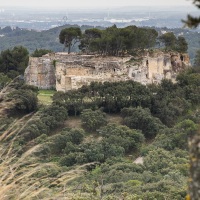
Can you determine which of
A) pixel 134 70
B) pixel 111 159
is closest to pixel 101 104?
pixel 134 70

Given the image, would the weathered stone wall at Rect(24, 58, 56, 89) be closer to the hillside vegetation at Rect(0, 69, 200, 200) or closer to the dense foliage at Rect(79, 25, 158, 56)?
the hillside vegetation at Rect(0, 69, 200, 200)

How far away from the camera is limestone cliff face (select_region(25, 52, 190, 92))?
28.2 m

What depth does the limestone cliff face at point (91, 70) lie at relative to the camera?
28.2 metres

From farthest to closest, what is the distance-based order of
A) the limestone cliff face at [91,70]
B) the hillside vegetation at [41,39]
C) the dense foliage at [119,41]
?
1. the hillside vegetation at [41,39]
2. the dense foliage at [119,41]
3. the limestone cliff face at [91,70]

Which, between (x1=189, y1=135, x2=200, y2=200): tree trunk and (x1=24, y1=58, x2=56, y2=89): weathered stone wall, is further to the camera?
(x1=24, y1=58, x2=56, y2=89): weathered stone wall

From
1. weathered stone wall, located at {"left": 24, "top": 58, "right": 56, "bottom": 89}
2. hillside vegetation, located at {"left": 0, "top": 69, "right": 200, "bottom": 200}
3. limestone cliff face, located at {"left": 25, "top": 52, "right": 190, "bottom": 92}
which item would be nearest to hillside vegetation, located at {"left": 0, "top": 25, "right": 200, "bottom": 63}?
limestone cliff face, located at {"left": 25, "top": 52, "right": 190, "bottom": 92}

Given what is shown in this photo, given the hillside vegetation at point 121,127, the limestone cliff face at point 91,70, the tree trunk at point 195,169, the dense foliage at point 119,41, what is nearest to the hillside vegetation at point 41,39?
the dense foliage at point 119,41

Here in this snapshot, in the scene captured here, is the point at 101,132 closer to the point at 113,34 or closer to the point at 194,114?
the point at 194,114

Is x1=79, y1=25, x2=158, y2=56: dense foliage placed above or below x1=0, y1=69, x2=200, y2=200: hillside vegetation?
above

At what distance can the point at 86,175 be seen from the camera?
1750cm

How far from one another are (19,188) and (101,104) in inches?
775

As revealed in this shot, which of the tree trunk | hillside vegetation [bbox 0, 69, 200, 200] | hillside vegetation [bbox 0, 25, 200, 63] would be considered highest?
the tree trunk

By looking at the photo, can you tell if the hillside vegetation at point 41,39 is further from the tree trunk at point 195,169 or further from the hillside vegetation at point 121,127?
the tree trunk at point 195,169

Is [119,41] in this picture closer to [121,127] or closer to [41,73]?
[41,73]
